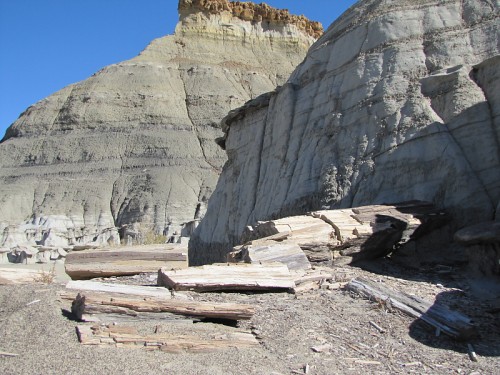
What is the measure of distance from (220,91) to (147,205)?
754 inches

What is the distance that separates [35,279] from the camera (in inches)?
325

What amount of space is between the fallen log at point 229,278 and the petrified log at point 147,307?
1.00 m

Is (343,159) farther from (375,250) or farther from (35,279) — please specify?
(35,279)

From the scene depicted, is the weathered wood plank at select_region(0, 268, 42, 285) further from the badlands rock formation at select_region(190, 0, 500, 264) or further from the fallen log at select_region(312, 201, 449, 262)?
the badlands rock formation at select_region(190, 0, 500, 264)

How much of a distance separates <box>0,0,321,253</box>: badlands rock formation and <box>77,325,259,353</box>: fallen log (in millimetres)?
38239

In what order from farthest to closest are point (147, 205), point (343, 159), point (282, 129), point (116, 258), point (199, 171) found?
point (199, 171) → point (147, 205) → point (282, 129) → point (343, 159) → point (116, 258)

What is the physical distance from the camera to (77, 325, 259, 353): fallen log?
5.62 metres

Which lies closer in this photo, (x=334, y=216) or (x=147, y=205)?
(x=334, y=216)

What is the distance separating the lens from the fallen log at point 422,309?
22.2 feet

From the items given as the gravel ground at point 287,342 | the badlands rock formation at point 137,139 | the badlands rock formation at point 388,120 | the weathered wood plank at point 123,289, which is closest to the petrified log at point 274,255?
the gravel ground at point 287,342

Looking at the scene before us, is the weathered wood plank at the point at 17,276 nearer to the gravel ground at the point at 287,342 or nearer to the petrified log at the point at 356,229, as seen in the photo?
the gravel ground at the point at 287,342

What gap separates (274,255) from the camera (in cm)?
894

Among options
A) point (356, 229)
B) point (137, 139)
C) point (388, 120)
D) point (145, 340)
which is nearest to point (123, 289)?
point (145, 340)

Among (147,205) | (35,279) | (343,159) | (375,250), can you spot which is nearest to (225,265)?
(35,279)
